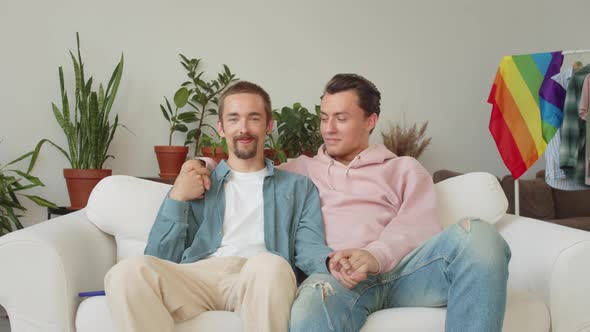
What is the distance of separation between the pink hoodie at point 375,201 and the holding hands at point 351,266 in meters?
0.15

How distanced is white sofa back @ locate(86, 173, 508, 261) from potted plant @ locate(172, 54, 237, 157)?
56.3 inches

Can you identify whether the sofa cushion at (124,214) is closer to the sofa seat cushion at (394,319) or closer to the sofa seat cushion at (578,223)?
the sofa seat cushion at (394,319)

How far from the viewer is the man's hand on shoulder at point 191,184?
73.6 inches

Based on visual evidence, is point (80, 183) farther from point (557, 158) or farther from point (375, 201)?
point (557, 158)

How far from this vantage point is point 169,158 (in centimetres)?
346

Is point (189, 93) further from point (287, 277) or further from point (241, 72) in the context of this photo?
point (287, 277)

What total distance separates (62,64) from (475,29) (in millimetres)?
3045

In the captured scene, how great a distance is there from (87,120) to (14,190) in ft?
1.84

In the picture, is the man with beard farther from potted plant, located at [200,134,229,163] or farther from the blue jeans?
potted plant, located at [200,134,229,163]

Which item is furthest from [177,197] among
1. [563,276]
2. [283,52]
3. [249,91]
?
[283,52]

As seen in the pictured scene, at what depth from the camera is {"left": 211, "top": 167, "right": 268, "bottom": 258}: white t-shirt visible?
188 centimetres

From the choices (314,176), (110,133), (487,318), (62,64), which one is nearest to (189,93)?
(110,133)

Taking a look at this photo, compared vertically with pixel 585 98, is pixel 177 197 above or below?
below

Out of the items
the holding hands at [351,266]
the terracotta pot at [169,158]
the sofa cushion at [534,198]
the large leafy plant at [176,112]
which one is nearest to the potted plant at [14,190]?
the terracotta pot at [169,158]
